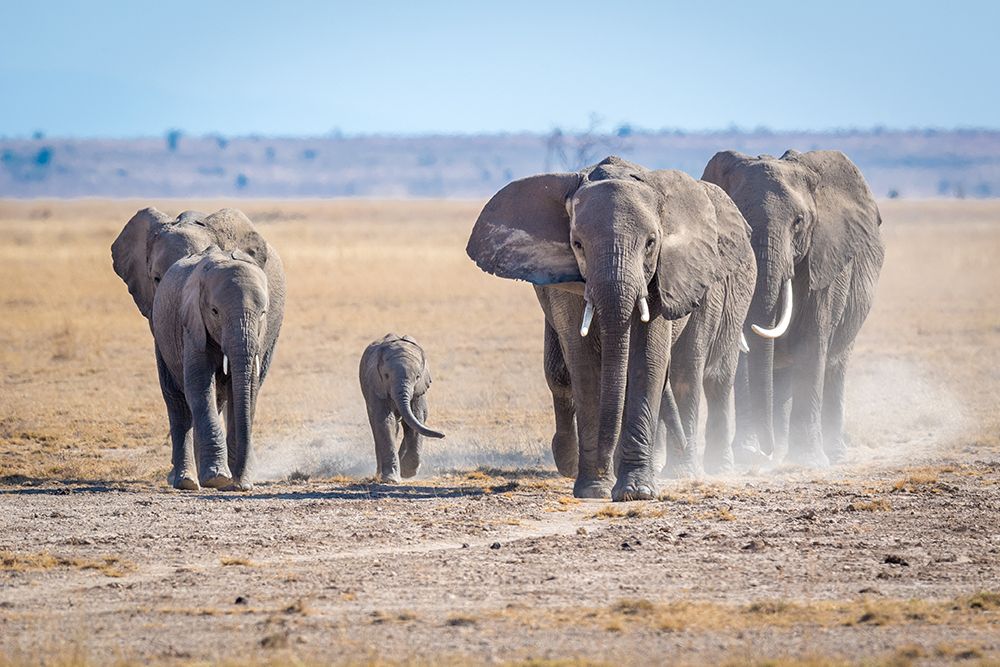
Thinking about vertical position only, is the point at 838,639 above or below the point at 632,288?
below

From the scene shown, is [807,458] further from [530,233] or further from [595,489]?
[530,233]

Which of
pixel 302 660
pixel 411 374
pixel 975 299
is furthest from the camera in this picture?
pixel 975 299

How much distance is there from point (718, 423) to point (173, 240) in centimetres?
509

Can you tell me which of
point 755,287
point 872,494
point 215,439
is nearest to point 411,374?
point 215,439

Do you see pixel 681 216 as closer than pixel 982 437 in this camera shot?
Yes

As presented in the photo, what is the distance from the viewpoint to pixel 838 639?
846 cm

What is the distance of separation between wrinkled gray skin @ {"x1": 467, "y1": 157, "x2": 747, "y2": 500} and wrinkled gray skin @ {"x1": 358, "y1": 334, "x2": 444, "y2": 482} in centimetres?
194

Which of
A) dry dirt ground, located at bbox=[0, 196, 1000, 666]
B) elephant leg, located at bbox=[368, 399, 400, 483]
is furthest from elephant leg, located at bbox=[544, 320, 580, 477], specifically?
elephant leg, located at bbox=[368, 399, 400, 483]

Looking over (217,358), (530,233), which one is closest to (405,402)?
(217,358)

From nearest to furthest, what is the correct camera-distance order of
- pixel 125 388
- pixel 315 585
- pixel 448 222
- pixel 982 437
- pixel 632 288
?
pixel 315 585 < pixel 632 288 < pixel 982 437 < pixel 125 388 < pixel 448 222

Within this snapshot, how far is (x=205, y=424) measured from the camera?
1394 centimetres

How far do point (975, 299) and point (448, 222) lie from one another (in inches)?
1759

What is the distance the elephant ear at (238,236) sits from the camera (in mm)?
16141

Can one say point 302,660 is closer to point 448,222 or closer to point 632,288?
point 632,288
